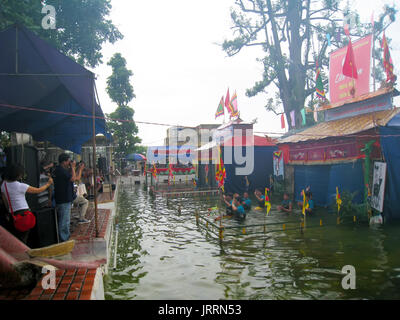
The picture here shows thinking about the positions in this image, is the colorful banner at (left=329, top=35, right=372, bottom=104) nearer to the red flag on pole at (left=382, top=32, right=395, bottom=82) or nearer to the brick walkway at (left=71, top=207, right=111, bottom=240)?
the red flag on pole at (left=382, top=32, right=395, bottom=82)

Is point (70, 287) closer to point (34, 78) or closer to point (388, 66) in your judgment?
point (34, 78)

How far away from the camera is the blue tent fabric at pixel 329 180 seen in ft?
38.2

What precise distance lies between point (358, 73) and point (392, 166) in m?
4.81

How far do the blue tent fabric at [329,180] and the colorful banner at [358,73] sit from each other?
3.58 metres

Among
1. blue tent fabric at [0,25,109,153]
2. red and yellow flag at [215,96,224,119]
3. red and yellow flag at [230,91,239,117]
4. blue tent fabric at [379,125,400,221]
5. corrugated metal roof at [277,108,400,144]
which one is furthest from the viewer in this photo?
red and yellow flag at [215,96,224,119]

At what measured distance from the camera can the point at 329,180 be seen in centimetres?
1314

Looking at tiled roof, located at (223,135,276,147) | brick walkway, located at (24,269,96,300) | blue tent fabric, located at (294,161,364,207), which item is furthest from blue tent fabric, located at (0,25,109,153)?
tiled roof, located at (223,135,276,147)

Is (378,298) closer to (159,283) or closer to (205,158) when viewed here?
(159,283)

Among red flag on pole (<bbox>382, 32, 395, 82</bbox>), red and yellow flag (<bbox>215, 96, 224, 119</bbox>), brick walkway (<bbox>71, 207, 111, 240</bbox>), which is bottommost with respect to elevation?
brick walkway (<bbox>71, 207, 111, 240</bbox>)

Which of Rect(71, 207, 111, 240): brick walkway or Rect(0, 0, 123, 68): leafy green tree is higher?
Rect(0, 0, 123, 68): leafy green tree

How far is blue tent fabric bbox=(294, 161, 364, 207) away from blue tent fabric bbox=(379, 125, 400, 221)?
1046 mm

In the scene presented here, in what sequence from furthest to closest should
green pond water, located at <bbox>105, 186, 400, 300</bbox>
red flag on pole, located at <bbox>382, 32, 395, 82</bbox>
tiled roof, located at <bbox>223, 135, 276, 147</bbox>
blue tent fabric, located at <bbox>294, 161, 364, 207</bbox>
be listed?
tiled roof, located at <bbox>223, 135, 276, 147</bbox>, blue tent fabric, located at <bbox>294, 161, 364, 207</bbox>, red flag on pole, located at <bbox>382, 32, 395, 82</bbox>, green pond water, located at <bbox>105, 186, 400, 300</bbox>

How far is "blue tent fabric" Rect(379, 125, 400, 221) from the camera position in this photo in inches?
411

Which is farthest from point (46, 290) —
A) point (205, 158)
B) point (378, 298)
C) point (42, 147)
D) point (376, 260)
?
point (205, 158)
